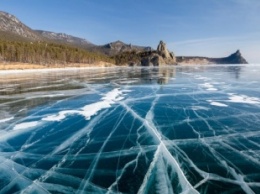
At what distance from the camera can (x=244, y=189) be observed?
598 cm

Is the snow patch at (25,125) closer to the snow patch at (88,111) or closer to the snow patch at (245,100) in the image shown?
the snow patch at (88,111)

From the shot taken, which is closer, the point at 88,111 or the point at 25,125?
the point at 25,125

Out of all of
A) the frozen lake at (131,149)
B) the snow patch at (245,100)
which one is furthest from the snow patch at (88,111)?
the snow patch at (245,100)

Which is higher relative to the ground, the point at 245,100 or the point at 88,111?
the point at 245,100

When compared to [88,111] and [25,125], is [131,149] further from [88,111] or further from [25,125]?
[88,111]

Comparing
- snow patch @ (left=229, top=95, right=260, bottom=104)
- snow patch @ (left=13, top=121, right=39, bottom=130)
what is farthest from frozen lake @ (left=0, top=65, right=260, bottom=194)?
snow patch @ (left=229, top=95, right=260, bottom=104)

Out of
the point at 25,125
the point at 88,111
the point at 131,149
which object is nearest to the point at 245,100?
the point at 88,111

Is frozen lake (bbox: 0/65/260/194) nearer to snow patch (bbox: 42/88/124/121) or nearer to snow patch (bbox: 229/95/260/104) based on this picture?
snow patch (bbox: 42/88/124/121)

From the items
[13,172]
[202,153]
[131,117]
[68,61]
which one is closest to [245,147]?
[202,153]

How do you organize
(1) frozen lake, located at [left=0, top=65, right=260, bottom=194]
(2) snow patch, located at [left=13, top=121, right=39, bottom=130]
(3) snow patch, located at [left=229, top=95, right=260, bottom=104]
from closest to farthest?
(1) frozen lake, located at [left=0, top=65, right=260, bottom=194] → (2) snow patch, located at [left=13, top=121, right=39, bottom=130] → (3) snow patch, located at [left=229, top=95, right=260, bottom=104]

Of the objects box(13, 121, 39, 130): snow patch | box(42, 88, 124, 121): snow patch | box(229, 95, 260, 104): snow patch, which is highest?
box(229, 95, 260, 104): snow patch

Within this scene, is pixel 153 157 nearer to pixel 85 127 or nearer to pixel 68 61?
pixel 85 127

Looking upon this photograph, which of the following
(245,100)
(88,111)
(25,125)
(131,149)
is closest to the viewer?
(131,149)

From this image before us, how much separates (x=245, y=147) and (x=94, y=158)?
4.71 metres
